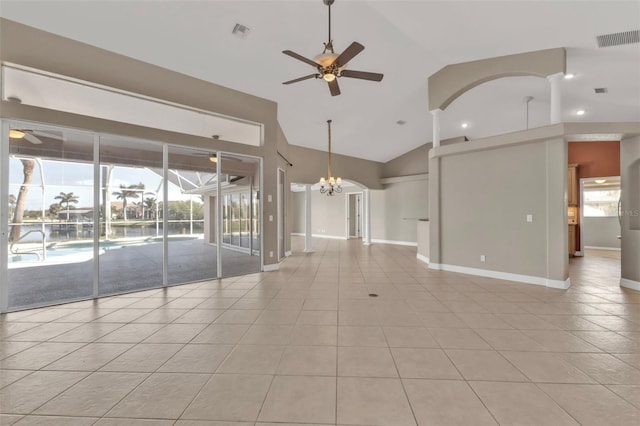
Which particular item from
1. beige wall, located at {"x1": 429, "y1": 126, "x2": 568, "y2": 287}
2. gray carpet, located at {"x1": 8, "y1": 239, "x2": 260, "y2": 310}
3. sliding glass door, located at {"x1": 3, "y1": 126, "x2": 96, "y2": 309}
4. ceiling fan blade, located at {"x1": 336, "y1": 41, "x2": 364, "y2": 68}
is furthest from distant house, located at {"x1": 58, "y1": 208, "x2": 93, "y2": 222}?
beige wall, located at {"x1": 429, "y1": 126, "x2": 568, "y2": 287}

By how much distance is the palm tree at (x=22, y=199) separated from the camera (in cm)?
371

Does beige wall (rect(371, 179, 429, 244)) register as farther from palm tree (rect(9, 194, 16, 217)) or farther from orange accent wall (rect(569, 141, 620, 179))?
palm tree (rect(9, 194, 16, 217))

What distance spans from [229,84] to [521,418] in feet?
19.8

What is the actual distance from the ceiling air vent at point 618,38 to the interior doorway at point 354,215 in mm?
8922

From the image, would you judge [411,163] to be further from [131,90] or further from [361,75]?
[131,90]

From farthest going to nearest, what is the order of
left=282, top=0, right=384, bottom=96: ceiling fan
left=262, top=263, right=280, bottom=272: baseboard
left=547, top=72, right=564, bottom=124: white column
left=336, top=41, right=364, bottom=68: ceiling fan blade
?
left=262, top=263, right=280, bottom=272: baseboard
left=547, top=72, right=564, bottom=124: white column
left=282, top=0, right=384, bottom=96: ceiling fan
left=336, top=41, right=364, bottom=68: ceiling fan blade

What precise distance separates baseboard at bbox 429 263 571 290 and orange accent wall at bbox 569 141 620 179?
17.6 feet

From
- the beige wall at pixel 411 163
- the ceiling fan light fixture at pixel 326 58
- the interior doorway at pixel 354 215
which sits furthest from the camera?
the interior doorway at pixel 354 215

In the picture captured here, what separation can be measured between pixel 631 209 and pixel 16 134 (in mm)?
9727

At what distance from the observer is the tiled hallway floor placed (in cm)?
175

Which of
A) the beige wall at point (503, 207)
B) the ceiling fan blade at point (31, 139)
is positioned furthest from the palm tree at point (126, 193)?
the beige wall at point (503, 207)

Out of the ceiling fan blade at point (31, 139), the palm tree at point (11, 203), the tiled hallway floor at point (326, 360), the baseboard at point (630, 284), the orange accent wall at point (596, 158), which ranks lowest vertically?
the tiled hallway floor at point (326, 360)

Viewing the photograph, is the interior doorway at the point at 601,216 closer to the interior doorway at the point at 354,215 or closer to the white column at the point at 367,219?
the white column at the point at 367,219

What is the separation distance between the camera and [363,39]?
4566 millimetres
